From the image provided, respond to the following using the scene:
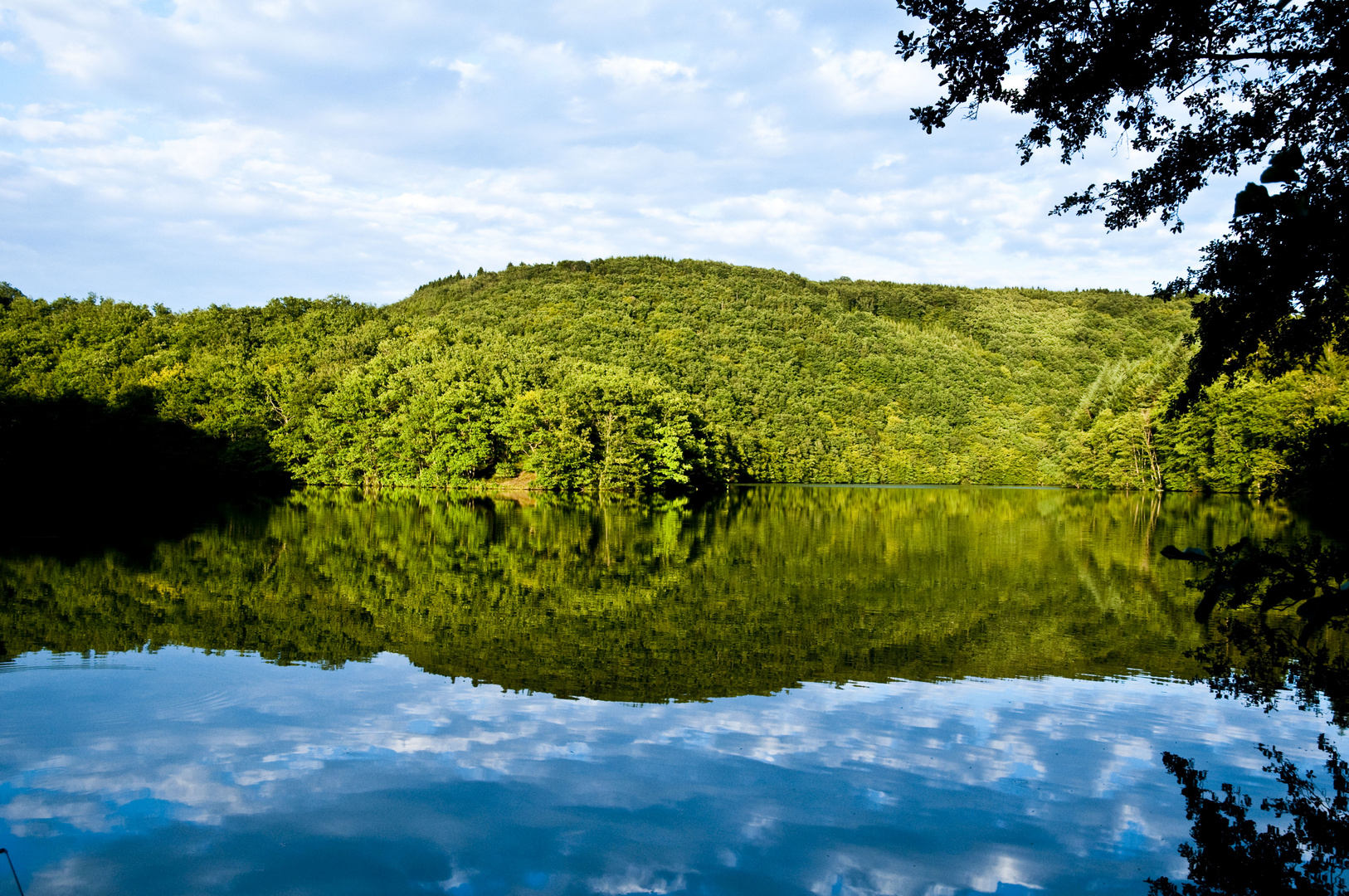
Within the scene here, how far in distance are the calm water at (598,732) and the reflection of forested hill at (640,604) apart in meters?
0.10

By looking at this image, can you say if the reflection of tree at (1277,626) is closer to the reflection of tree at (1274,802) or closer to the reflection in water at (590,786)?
the reflection of tree at (1274,802)

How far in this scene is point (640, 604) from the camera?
547 inches

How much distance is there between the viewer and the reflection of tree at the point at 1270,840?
15.9 ft

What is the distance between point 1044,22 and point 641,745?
6799 mm

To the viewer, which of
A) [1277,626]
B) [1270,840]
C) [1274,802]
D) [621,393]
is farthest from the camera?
[621,393]

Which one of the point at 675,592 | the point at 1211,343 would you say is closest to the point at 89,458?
the point at 675,592

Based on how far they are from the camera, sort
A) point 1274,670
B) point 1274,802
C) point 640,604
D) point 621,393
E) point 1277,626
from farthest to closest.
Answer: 1. point 621,393
2. point 640,604
3. point 1277,626
4. point 1274,670
5. point 1274,802

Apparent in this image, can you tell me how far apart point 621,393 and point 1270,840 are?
49.8 metres

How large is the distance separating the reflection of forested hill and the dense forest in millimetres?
5260

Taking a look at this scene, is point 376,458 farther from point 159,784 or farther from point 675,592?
point 159,784

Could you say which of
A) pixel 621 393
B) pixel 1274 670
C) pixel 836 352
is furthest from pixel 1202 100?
pixel 836 352

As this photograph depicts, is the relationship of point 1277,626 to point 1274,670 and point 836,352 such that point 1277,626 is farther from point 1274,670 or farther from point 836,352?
point 836,352

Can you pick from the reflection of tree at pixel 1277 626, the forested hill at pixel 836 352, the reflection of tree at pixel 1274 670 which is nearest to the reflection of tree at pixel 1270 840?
the reflection of tree at pixel 1277 626

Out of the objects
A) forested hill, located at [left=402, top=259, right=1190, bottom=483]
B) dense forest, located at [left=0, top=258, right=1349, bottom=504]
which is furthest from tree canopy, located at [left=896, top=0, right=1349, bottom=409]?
forested hill, located at [left=402, top=259, right=1190, bottom=483]
